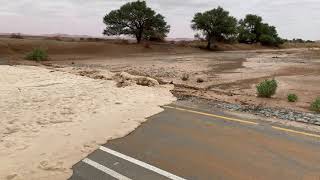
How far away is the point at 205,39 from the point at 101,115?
196 ft

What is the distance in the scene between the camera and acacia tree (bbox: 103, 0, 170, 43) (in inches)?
2411

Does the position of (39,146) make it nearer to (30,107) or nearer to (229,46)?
(30,107)

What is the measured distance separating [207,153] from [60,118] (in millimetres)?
3981

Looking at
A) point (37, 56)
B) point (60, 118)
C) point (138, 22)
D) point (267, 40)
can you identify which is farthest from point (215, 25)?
point (60, 118)

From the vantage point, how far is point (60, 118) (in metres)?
9.78

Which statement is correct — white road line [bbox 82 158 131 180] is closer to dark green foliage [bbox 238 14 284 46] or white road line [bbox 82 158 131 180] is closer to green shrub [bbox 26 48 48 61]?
green shrub [bbox 26 48 48 61]

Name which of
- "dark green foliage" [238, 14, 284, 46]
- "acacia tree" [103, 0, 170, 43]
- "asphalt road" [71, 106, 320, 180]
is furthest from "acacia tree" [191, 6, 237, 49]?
"asphalt road" [71, 106, 320, 180]

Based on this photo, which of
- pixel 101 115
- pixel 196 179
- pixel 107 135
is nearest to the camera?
pixel 196 179

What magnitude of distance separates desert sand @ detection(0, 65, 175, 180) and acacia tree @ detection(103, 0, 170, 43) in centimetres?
4520

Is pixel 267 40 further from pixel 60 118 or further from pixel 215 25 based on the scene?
pixel 60 118

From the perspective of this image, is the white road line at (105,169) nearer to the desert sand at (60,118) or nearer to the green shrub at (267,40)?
the desert sand at (60,118)

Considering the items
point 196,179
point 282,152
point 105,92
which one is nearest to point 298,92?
point 105,92

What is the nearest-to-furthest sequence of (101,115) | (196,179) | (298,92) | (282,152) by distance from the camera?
1. (196,179)
2. (282,152)
3. (101,115)
4. (298,92)

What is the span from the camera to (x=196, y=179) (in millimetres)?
6004
